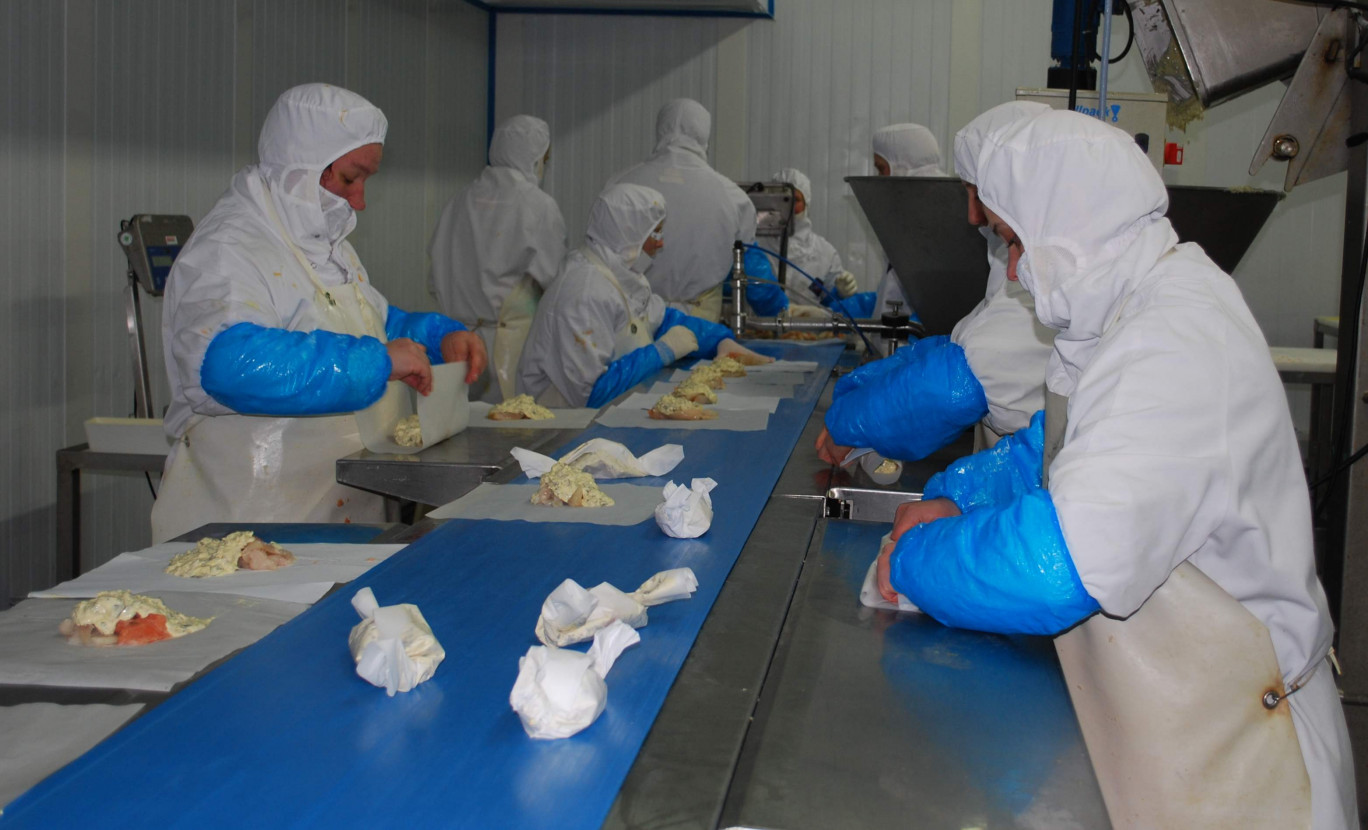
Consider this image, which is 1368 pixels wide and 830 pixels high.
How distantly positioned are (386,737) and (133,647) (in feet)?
1.53

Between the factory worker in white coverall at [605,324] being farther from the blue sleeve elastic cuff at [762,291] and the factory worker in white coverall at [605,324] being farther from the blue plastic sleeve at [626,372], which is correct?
the blue sleeve elastic cuff at [762,291]

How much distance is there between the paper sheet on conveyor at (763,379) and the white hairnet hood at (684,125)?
84.5 inches

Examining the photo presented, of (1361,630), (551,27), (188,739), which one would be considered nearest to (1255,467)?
(188,739)

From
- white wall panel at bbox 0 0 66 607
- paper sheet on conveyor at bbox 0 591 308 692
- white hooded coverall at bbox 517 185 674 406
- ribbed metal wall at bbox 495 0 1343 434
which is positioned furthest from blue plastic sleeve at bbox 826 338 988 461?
ribbed metal wall at bbox 495 0 1343 434

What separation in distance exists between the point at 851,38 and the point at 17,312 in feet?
19.6

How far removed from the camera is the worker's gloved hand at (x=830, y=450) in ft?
8.21

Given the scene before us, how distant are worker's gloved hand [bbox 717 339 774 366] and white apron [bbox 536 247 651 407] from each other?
0.31 metres

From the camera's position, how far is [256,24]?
5.25 m

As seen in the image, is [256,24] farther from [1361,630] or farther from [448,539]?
[1361,630]

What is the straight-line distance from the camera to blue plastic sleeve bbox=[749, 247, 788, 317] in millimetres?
5965

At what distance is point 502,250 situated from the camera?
5.82 m

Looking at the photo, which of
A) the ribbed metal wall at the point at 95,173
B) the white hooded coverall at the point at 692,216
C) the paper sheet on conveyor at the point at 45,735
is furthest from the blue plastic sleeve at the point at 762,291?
the paper sheet on conveyor at the point at 45,735

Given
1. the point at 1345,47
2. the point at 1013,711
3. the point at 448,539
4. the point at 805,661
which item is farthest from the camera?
the point at 1345,47

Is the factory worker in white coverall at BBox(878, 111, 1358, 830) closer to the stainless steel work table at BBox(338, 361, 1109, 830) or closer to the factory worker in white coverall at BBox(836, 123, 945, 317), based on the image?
the stainless steel work table at BBox(338, 361, 1109, 830)
